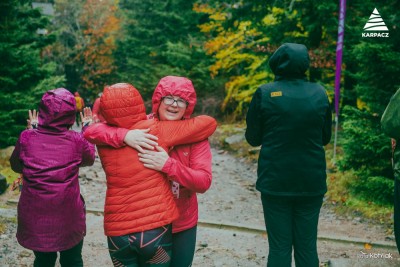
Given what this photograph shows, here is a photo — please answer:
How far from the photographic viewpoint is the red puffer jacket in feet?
8.61

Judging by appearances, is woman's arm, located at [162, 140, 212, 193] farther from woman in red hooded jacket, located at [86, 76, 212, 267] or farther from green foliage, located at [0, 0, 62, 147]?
green foliage, located at [0, 0, 62, 147]

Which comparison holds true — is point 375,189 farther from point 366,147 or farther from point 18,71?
point 18,71

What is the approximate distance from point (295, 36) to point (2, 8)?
27.8 feet

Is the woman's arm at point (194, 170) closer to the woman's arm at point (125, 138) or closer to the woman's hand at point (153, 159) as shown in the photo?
the woman's hand at point (153, 159)

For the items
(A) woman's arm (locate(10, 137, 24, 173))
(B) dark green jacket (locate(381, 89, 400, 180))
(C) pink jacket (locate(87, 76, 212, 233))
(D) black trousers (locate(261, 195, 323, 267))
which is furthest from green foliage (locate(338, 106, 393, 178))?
(A) woman's arm (locate(10, 137, 24, 173))

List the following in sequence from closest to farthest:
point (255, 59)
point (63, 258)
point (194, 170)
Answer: point (194, 170) → point (63, 258) → point (255, 59)

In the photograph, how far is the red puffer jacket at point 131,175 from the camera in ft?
8.61

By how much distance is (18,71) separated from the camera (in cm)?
1203

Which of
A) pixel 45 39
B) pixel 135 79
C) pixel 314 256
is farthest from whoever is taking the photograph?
pixel 135 79

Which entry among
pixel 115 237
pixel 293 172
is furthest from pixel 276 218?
pixel 115 237

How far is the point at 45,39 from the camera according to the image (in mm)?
14164

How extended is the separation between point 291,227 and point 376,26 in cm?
508

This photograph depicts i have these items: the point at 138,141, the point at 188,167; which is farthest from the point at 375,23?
the point at 138,141

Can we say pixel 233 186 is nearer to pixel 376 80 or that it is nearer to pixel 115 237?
pixel 376 80
